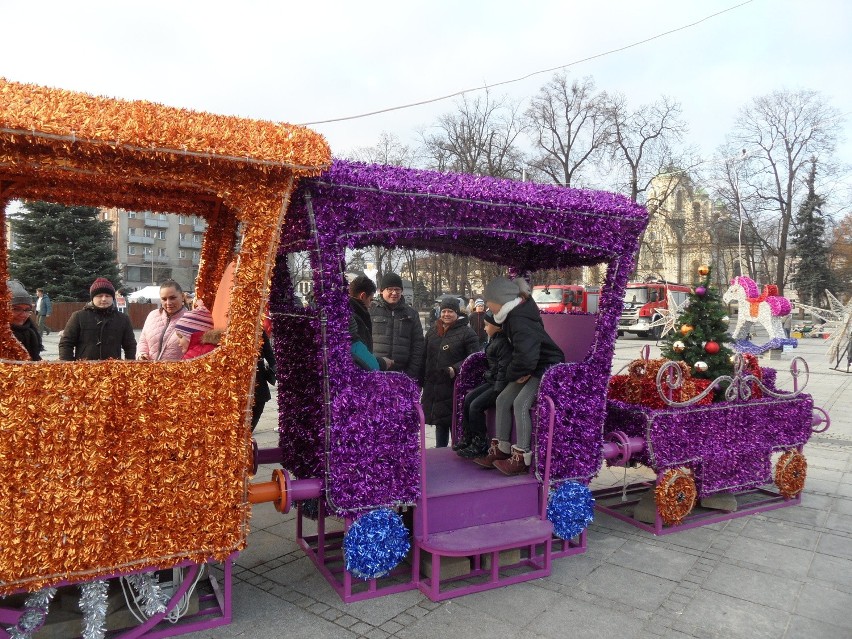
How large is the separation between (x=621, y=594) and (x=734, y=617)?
2.10 feet

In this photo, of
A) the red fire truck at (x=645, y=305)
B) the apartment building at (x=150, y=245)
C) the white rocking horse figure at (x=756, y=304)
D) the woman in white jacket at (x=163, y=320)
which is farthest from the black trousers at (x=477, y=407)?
the apartment building at (x=150, y=245)

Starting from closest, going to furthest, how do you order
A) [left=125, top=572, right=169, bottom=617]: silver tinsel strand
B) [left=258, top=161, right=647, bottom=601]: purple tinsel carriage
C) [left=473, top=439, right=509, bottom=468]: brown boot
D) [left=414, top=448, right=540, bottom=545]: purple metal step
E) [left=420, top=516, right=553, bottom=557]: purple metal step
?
1. [left=125, top=572, right=169, bottom=617]: silver tinsel strand
2. [left=258, top=161, right=647, bottom=601]: purple tinsel carriage
3. [left=420, top=516, right=553, bottom=557]: purple metal step
4. [left=414, top=448, right=540, bottom=545]: purple metal step
5. [left=473, top=439, right=509, bottom=468]: brown boot

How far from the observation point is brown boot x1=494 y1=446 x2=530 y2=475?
14.4ft

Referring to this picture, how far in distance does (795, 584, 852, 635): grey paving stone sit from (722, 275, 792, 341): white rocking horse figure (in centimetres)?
525

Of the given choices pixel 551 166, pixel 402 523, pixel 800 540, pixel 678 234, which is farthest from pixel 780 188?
pixel 402 523

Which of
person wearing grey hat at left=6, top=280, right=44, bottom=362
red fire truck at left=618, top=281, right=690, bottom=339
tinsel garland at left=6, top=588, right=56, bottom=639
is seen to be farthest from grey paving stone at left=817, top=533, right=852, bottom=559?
red fire truck at left=618, top=281, right=690, bottom=339

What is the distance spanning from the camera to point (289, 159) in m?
3.09

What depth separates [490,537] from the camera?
3.89 metres

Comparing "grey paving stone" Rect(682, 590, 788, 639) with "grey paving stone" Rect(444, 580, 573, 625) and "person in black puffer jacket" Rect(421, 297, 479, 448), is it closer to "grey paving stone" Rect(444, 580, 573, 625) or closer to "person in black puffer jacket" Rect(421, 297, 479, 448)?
"grey paving stone" Rect(444, 580, 573, 625)

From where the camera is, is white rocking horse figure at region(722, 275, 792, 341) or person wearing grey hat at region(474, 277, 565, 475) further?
white rocking horse figure at region(722, 275, 792, 341)

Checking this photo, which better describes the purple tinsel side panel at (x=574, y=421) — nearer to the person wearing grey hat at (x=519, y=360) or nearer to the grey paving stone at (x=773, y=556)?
the person wearing grey hat at (x=519, y=360)

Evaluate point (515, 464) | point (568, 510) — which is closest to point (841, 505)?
point (568, 510)

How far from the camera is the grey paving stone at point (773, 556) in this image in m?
4.30

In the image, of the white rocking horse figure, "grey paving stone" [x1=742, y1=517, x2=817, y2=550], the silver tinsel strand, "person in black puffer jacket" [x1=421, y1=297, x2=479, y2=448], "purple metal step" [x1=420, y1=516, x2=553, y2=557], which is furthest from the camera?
the white rocking horse figure
